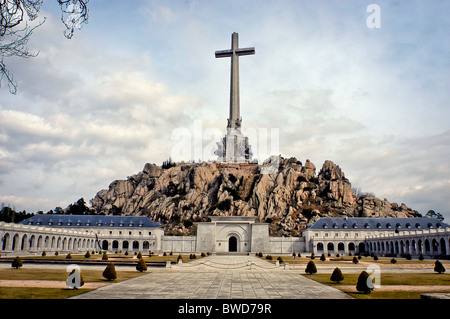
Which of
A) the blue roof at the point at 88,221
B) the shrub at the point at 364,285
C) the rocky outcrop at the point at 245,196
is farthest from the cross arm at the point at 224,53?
the shrub at the point at 364,285

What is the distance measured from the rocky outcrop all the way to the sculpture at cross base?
4.29 meters

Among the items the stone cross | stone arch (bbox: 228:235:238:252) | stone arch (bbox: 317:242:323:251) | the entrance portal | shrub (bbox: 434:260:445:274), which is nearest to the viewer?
shrub (bbox: 434:260:445:274)

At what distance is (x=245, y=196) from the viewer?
4289 inches

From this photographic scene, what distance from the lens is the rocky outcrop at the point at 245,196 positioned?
100625mm

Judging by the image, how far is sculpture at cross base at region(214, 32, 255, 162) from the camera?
11138 centimetres

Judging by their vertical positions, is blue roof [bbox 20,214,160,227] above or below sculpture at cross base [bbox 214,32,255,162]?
below

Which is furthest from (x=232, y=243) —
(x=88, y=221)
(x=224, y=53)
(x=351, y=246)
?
(x=224, y=53)

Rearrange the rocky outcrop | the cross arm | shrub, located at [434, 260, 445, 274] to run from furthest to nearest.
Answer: the cross arm → the rocky outcrop → shrub, located at [434, 260, 445, 274]

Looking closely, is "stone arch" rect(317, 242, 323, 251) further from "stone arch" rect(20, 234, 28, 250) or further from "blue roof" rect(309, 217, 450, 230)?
"stone arch" rect(20, 234, 28, 250)

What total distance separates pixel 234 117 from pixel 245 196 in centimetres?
2561

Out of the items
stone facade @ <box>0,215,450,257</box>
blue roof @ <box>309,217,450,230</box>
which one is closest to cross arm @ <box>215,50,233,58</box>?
stone facade @ <box>0,215,450,257</box>

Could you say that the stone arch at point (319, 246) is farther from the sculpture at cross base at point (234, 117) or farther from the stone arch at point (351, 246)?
the sculpture at cross base at point (234, 117)

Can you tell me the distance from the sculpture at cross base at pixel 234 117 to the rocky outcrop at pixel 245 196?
429 centimetres
